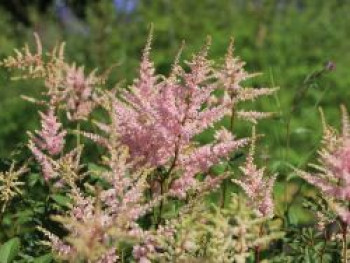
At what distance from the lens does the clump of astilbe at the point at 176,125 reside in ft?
10.9

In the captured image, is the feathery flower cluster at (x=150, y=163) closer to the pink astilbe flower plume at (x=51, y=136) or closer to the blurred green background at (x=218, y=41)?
the pink astilbe flower plume at (x=51, y=136)

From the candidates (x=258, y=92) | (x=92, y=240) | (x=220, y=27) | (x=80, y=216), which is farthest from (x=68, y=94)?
A: (x=220, y=27)

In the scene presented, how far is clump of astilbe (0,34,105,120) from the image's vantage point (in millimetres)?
4195

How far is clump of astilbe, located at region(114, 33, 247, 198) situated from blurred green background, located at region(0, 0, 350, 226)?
6.35m

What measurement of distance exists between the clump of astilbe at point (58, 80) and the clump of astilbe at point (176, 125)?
76cm

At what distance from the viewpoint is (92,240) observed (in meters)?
2.45

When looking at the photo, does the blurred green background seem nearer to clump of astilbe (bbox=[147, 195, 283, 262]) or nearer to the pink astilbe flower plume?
the pink astilbe flower plume

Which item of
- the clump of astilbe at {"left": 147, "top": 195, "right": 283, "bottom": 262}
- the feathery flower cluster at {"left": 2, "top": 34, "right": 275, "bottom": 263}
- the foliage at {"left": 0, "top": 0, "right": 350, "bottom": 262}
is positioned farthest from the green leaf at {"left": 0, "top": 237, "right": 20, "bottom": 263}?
the clump of astilbe at {"left": 147, "top": 195, "right": 283, "bottom": 262}

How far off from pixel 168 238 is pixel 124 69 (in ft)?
29.1

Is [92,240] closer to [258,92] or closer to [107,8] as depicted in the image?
[258,92]

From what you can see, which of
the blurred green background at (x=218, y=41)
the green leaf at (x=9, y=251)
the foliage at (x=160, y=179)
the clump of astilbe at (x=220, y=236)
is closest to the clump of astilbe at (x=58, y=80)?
the foliage at (x=160, y=179)

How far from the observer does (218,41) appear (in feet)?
41.2

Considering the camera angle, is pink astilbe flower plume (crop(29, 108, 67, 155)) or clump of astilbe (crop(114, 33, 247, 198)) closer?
clump of astilbe (crop(114, 33, 247, 198))

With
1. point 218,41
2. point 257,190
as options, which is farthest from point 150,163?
point 218,41
